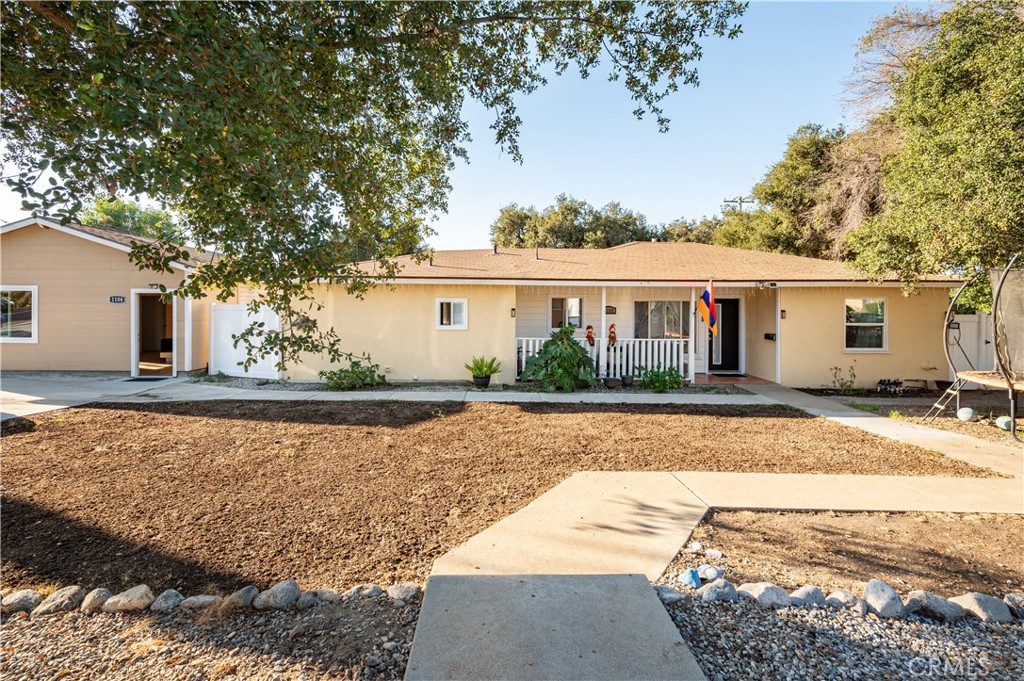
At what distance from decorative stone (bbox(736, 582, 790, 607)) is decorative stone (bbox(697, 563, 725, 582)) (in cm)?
18

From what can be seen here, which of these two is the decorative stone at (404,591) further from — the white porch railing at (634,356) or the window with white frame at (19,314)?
the window with white frame at (19,314)

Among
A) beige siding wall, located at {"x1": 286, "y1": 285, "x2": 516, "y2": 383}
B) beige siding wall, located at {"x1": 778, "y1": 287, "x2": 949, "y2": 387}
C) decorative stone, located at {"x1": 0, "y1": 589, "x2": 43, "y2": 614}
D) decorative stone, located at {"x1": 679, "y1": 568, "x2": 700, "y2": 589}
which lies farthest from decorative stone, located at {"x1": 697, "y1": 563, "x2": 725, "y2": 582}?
beige siding wall, located at {"x1": 778, "y1": 287, "x2": 949, "y2": 387}

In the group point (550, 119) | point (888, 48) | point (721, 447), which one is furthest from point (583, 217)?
point (721, 447)

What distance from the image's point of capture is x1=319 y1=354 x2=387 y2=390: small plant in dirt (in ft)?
37.3

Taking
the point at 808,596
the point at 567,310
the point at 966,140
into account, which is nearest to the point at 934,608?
the point at 808,596

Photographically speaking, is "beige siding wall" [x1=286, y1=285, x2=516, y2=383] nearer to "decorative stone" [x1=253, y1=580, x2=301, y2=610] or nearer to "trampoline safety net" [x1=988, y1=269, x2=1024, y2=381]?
"trampoline safety net" [x1=988, y1=269, x2=1024, y2=381]

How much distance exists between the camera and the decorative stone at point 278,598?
9.55 ft

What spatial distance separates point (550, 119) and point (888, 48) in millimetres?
8987

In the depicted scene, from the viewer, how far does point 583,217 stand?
35.3m

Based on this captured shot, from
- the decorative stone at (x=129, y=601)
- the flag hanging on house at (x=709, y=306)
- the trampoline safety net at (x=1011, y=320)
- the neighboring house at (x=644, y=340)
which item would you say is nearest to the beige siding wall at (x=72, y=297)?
Answer: the neighboring house at (x=644, y=340)

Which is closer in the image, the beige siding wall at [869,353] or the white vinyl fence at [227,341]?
the beige siding wall at [869,353]

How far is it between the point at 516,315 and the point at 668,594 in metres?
11.0

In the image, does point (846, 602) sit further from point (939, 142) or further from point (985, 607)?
point (939, 142)

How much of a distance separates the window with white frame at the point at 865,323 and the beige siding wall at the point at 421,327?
8.22m
